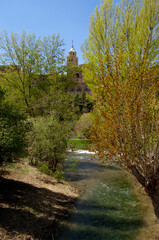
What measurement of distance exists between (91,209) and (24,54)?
549 inches

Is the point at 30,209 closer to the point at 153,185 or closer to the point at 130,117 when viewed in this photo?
the point at 153,185

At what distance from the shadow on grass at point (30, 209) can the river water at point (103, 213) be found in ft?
1.79

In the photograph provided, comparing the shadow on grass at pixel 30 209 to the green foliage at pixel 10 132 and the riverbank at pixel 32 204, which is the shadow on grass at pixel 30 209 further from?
the green foliage at pixel 10 132

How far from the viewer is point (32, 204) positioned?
7.44 metres

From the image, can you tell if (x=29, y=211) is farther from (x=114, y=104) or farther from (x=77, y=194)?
(x=114, y=104)

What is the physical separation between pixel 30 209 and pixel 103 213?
3179 millimetres

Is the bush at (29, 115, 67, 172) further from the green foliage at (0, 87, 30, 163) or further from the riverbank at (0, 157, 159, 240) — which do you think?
the green foliage at (0, 87, 30, 163)

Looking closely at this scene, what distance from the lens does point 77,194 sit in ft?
33.3

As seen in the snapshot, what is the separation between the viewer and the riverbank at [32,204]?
18.9 feet

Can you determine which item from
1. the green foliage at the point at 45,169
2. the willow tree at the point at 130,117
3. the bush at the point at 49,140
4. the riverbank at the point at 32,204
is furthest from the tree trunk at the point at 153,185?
the green foliage at the point at 45,169

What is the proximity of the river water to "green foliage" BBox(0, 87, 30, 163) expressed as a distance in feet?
9.26

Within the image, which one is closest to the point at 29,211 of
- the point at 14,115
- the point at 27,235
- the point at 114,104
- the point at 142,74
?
the point at 27,235

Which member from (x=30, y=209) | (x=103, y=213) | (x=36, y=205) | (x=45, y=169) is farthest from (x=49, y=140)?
(x=103, y=213)

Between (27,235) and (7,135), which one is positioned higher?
(7,135)
